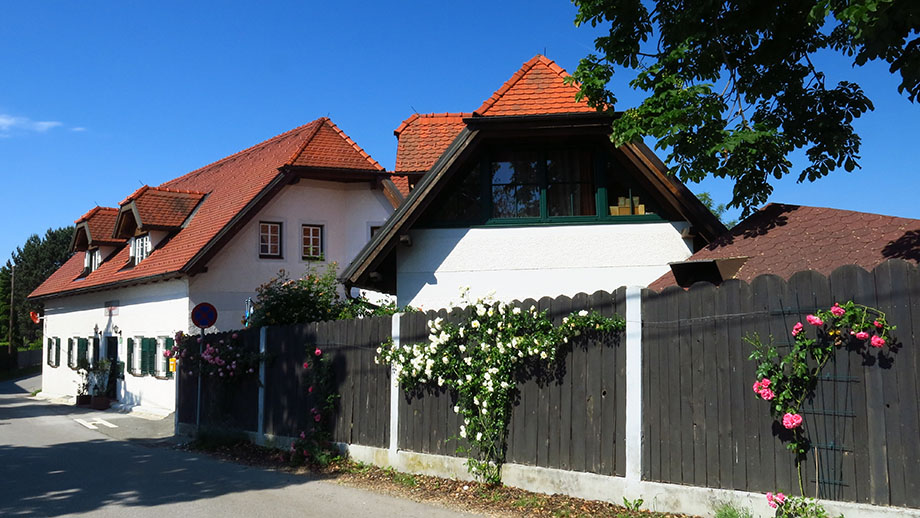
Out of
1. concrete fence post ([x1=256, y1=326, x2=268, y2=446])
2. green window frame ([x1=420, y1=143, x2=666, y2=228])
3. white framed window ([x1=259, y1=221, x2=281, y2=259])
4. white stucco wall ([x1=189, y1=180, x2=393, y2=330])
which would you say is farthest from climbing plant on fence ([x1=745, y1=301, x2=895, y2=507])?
white framed window ([x1=259, y1=221, x2=281, y2=259])

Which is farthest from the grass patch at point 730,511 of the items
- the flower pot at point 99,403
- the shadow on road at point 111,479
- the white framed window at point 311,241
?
the flower pot at point 99,403

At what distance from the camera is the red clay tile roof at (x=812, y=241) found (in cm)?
868

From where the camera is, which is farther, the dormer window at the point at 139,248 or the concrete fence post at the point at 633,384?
the dormer window at the point at 139,248

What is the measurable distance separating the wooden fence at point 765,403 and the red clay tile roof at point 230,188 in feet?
50.9

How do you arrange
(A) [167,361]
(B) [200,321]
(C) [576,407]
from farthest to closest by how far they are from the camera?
(A) [167,361] < (B) [200,321] < (C) [576,407]

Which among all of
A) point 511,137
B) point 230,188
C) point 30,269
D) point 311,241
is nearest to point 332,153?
point 311,241

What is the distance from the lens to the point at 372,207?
23.6 meters

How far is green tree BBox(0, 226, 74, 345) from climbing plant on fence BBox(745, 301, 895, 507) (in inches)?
Answer: 2980

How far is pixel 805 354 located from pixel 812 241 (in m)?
3.65

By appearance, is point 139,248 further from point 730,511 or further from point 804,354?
point 804,354

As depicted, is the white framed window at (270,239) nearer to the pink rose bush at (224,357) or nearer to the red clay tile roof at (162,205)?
the red clay tile roof at (162,205)

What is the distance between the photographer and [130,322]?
25000 millimetres

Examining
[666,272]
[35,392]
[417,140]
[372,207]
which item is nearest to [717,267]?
[666,272]

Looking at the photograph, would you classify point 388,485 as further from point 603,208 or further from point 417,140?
point 417,140
